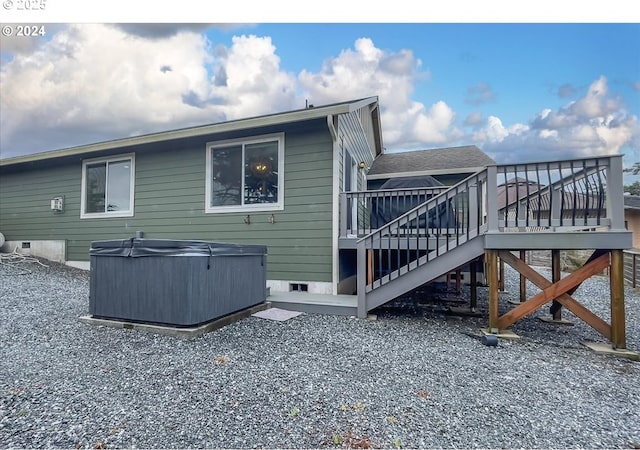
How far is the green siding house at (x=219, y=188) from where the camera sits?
217 inches

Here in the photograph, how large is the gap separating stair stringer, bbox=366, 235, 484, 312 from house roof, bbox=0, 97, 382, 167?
2595 millimetres

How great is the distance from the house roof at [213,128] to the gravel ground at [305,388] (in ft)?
10.5

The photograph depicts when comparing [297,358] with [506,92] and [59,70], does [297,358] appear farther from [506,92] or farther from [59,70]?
[506,92]

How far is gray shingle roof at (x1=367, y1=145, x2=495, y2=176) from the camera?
8320 millimetres

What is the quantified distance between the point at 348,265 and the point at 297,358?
3343 mm

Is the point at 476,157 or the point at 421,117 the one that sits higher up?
the point at 421,117

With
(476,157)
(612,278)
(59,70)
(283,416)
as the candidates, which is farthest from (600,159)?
(59,70)

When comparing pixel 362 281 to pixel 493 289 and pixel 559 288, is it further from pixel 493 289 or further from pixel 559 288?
pixel 559 288

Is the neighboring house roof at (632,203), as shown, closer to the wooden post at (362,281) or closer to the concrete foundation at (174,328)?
the wooden post at (362,281)

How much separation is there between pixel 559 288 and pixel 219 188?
18.4 ft

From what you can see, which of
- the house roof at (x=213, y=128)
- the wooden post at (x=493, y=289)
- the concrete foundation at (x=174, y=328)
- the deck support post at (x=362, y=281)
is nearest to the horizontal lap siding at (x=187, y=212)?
the house roof at (x=213, y=128)

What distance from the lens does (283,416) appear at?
2039 millimetres
